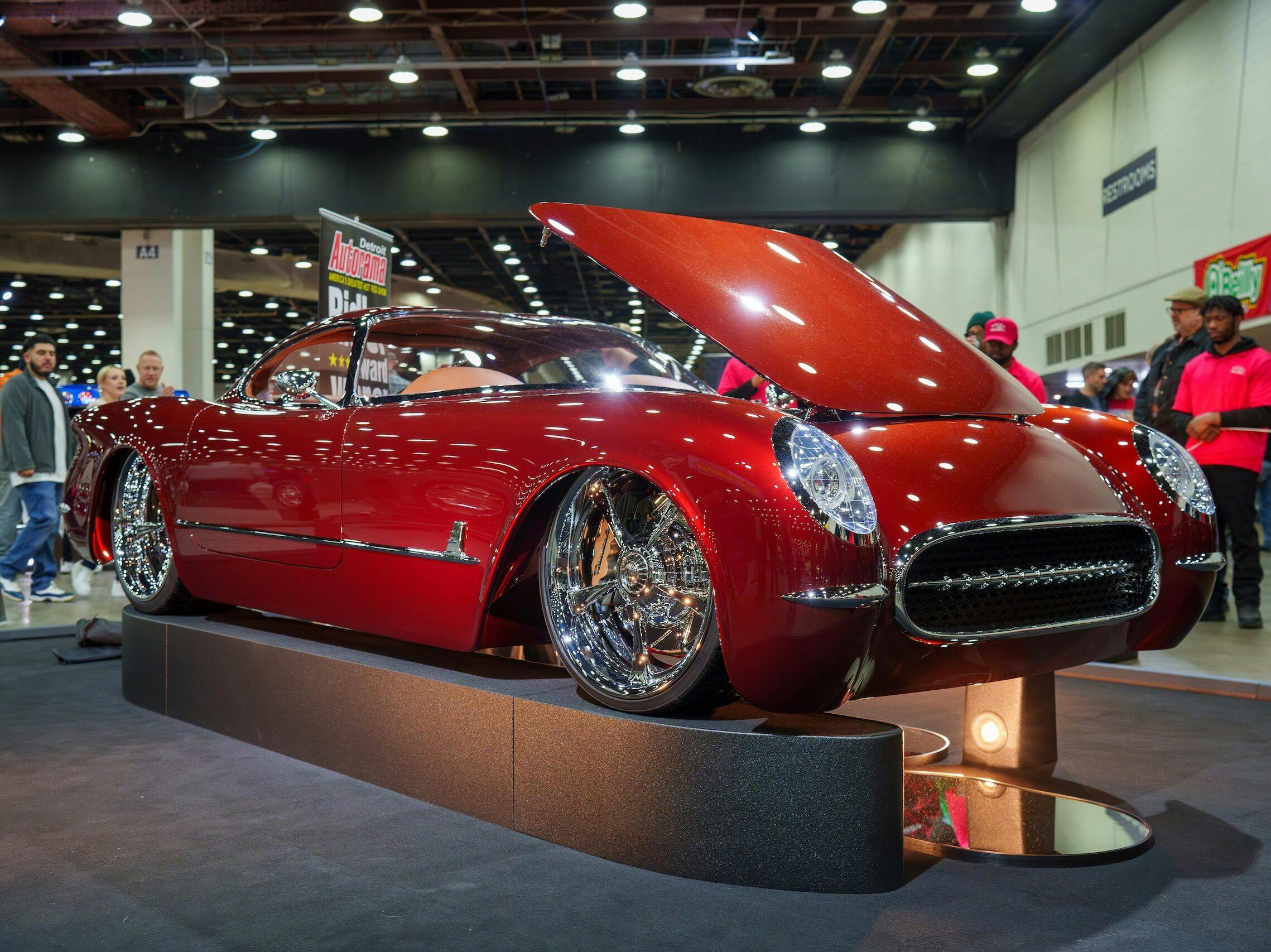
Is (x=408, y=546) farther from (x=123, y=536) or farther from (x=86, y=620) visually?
(x=86, y=620)

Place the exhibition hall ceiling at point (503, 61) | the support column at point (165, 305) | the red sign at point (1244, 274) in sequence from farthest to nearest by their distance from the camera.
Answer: the support column at point (165, 305) < the exhibition hall ceiling at point (503, 61) < the red sign at point (1244, 274)

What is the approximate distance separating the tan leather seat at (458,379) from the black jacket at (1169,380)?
3.75m

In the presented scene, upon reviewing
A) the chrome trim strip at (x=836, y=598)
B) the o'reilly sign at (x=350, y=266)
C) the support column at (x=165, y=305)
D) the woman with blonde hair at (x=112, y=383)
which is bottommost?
the chrome trim strip at (x=836, y=598)

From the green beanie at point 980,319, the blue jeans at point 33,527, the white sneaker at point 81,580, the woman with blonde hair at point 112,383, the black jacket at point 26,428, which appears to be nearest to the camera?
the green beanie at point 980,319

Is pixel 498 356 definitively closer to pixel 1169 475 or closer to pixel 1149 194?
pixel 1169 475

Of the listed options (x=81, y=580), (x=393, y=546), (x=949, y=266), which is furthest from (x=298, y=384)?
(x=949, y=266)

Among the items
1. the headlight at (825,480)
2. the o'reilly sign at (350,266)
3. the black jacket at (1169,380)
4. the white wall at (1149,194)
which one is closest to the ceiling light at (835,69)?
the white wall at (1149,194)

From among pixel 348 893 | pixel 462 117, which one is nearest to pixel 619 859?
pixel 348 893

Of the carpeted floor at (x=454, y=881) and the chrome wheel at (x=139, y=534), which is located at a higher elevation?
the chrome wheel at (x=139, y=534)

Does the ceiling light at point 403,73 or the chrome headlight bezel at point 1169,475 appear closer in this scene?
the chrome headlight bezel at point 1169,475

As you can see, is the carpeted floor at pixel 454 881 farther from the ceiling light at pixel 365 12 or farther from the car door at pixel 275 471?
the ceiling light at pixel 365 12

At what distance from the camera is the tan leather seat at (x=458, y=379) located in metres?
3.17

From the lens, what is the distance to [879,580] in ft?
6.88

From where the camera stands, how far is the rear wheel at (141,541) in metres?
4.03
